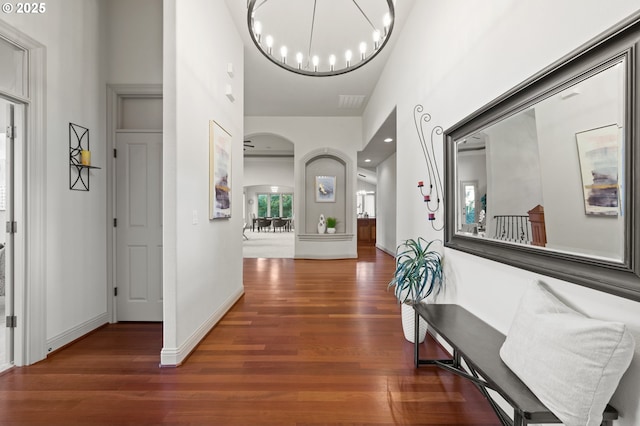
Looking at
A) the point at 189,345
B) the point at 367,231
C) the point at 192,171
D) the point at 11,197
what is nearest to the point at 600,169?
the point at 192,171

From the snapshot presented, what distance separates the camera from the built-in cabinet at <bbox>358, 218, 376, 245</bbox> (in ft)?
32.7

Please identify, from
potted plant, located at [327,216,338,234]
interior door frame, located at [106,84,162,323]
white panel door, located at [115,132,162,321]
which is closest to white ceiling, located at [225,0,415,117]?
interior door frame, located at [106,84,162,323]

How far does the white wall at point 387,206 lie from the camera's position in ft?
24.7

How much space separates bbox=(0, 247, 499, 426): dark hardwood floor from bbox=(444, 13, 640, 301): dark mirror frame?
3.53 ft

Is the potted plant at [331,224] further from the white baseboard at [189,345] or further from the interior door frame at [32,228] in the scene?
the interior door frame at [32,228]

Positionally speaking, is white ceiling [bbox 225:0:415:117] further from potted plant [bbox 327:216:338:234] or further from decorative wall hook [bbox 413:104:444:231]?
potted plant [bbox 327:216:338:234]

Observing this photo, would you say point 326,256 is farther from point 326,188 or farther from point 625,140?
point 625,140

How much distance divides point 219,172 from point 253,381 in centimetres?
208

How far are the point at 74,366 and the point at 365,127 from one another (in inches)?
245

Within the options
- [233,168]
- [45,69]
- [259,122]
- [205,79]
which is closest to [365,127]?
[259,122]

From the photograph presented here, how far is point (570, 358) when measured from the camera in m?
1.03

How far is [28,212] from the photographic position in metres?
2.30

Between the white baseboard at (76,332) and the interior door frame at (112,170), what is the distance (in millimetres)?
96

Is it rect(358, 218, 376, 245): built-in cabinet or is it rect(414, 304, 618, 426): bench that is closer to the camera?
rect(414, 304, 618, 426): bench
